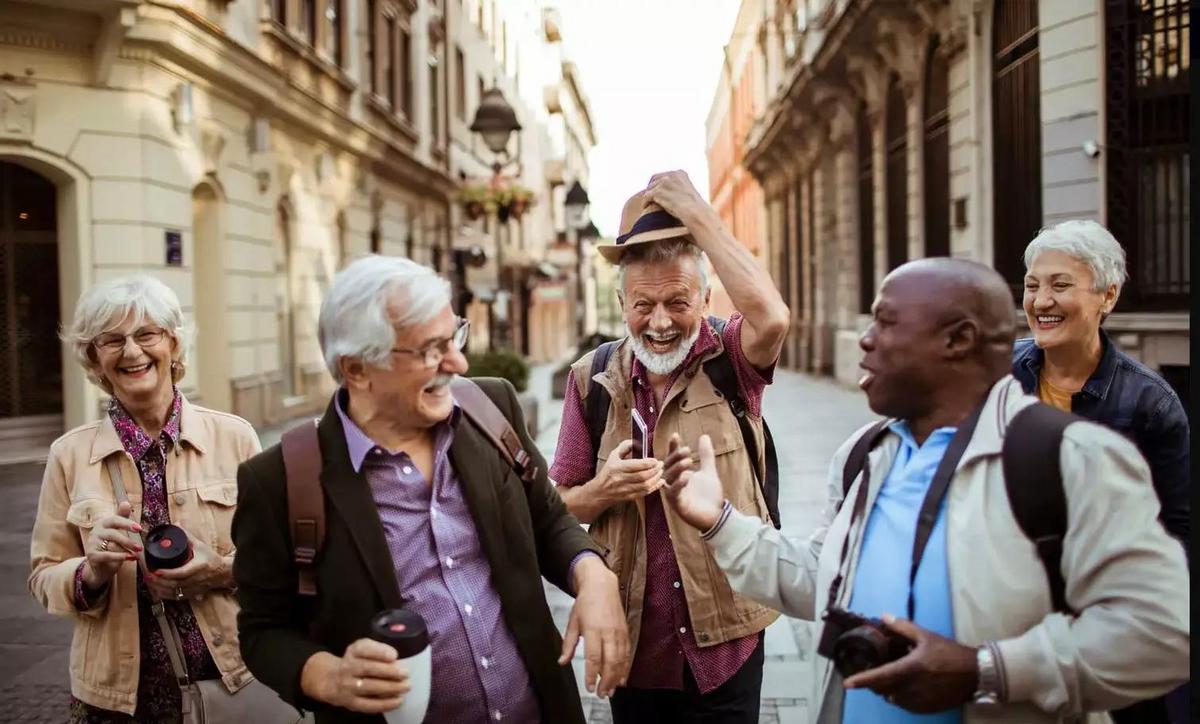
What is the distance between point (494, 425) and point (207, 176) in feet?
39.3

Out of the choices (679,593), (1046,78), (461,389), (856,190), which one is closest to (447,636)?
(461,389)

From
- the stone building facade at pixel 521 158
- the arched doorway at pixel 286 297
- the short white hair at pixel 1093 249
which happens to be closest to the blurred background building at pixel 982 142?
the short white hair at pixel 1093 249

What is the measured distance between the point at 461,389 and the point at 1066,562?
51.3 inches

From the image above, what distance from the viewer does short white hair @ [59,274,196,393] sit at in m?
2.84

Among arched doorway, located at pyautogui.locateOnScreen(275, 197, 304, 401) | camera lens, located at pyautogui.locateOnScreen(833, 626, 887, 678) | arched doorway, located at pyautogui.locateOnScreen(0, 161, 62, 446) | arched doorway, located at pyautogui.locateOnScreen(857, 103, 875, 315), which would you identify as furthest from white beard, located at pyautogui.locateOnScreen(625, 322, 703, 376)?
arched doorway, located at pyautogui.locateOnScreen(857, 103, 875, 315)

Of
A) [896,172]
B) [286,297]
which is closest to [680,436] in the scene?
[286,297]

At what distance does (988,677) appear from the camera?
1680 millimetres

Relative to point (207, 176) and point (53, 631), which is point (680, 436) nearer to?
point (53, 631)

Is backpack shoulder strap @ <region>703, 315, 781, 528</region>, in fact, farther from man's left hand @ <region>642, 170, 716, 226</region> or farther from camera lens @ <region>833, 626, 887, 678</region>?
camera lens @ <region>833, 626, 887, 678</region>

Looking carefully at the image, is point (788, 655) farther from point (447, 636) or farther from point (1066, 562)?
point (1066, 562)

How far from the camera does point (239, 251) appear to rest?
14.1 metres

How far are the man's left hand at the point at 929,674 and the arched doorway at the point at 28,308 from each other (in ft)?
37.8

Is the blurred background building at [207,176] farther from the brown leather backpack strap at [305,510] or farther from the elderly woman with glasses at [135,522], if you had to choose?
the brown leather backpack strap at [305,510]

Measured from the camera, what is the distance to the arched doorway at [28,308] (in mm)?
11367
